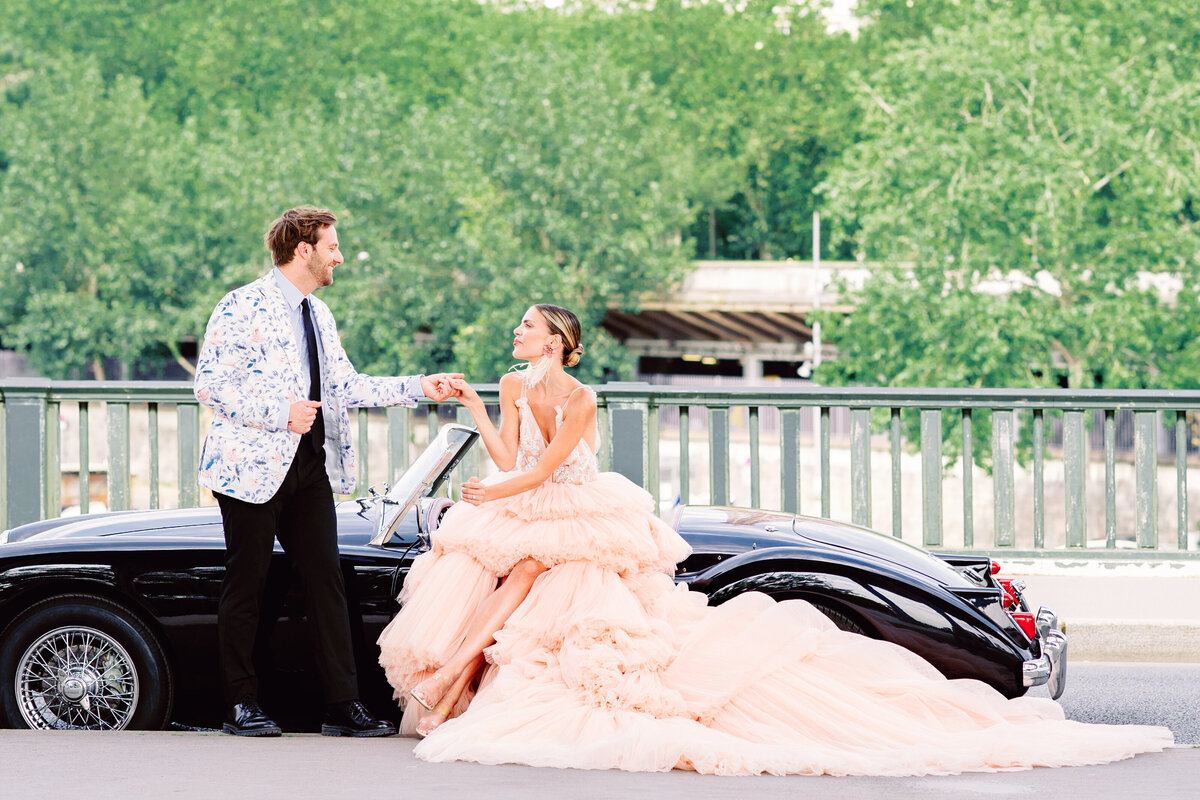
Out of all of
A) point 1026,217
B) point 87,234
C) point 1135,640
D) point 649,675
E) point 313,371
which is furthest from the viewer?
point 87,234

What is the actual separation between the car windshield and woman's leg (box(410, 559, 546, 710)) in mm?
442

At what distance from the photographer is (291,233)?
500 centimetres

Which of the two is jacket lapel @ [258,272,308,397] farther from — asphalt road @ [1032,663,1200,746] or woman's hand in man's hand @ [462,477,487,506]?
asphalt road @ [1032,663,1200,746]

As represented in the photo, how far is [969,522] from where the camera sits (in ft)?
29.3

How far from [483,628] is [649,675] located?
621 millimetres

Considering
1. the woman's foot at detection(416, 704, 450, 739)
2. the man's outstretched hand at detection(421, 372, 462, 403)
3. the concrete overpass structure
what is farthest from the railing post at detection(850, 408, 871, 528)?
the concrete overpass structure

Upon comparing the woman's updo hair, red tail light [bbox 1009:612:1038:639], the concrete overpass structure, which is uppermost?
the concrete overpass structure

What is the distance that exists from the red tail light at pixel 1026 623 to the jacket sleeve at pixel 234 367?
2677mm

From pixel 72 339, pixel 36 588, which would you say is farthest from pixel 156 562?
pixel 72 339

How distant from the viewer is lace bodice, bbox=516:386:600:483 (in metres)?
5.23

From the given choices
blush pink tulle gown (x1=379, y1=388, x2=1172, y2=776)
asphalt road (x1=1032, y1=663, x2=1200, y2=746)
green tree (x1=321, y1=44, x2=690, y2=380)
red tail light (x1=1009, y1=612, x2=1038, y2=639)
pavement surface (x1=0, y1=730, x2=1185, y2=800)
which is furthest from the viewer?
green tree (x1=321, y1=44, x2=690, y2=380)

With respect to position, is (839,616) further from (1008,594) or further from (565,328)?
(565,328)

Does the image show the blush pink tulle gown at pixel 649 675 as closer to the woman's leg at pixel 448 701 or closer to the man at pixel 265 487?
the woman's leg at pixel 448 701

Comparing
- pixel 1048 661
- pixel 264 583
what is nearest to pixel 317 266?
pixel 264 583
